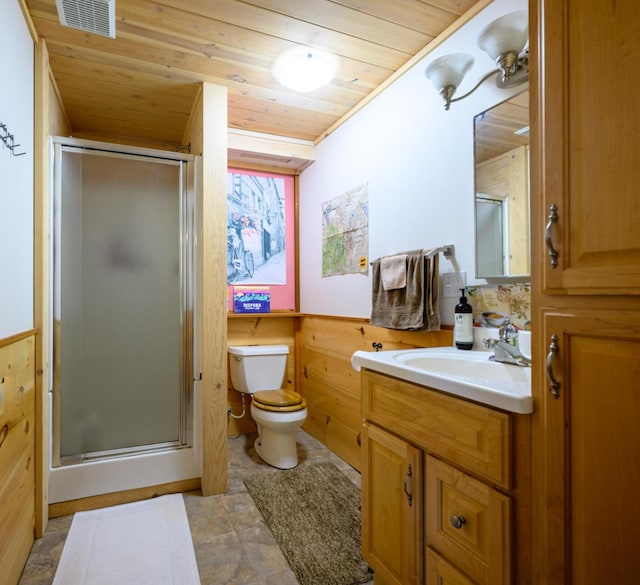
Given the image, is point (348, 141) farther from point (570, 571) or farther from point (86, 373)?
point (570, 571)

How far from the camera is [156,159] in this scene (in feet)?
7.57

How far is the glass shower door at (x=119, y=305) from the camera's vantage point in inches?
83.0

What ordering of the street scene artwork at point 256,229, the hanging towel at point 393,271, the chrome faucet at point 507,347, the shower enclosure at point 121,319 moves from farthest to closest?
the street scene artwork at point 256,229 → the shower enclosure at point 121,319 → the hanging towel at point 393,271 → the chrome faucet at point 507,347

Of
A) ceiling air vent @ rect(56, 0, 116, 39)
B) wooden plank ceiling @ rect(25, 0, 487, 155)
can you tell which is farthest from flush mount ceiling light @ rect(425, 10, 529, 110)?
ceiling air vent @ rect(56, 0, 116, 39)

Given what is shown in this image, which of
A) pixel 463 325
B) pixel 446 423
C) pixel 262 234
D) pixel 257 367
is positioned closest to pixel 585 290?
pixel 446 423

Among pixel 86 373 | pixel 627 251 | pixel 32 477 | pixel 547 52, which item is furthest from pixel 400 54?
pixel 32 477

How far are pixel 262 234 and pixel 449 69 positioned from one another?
6.55 feet

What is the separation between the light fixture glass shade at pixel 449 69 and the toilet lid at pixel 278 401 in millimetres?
1903

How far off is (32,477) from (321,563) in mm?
1343

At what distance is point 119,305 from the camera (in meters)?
2.21

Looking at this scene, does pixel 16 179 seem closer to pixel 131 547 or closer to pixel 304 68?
pixel 304 68

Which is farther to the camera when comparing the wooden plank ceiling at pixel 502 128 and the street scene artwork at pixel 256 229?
the street scene artwork at pixel 256 229

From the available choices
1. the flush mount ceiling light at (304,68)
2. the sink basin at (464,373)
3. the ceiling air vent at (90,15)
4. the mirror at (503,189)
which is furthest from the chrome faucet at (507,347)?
the ceiling air vent at (90,15)

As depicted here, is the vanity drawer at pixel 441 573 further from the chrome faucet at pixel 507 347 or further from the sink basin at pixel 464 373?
the chrome faucet at pixel 507 347
